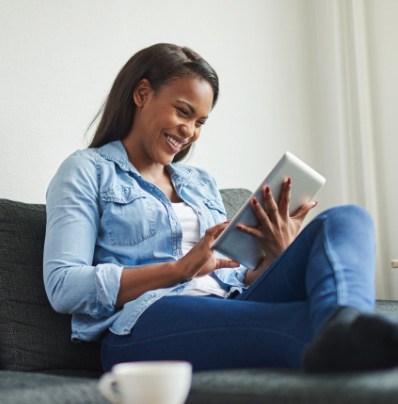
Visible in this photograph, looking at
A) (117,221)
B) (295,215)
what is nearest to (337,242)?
(295,215)

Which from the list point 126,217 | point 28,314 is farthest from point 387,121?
point 28,314

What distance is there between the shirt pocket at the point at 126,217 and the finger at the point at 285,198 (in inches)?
11.4

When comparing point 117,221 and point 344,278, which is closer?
point 344,278

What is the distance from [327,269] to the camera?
1.24 meters

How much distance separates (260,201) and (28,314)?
1.83 ft

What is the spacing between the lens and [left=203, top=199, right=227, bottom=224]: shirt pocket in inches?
76.9

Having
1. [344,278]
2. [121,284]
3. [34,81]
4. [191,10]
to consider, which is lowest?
[121,284]

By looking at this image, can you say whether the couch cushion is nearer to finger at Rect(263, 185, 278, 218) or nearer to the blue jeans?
the blue jeans

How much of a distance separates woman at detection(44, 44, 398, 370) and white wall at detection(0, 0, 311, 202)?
27 cm

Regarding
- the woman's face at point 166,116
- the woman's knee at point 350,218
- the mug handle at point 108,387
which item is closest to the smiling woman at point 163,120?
the woman's face at point 166,116

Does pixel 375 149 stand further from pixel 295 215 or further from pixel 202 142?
pixel 295 215

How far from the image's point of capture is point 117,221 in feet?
5.62

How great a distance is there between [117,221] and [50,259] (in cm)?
19

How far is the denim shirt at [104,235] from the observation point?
157 centimetres
